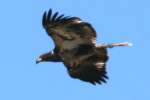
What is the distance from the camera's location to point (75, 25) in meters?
104

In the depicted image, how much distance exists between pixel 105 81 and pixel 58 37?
1859 mm

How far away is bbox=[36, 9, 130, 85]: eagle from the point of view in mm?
103500

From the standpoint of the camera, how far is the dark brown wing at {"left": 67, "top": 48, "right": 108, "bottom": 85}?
10369 centimetres

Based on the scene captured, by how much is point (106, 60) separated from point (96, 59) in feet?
1.24

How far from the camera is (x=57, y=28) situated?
10400 centimetres

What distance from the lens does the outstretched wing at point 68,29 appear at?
10344 cm

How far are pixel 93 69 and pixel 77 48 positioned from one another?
2.50 feet

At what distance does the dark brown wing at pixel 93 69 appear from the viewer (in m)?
104

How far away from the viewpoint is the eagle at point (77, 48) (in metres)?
104

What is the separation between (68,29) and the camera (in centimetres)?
10394

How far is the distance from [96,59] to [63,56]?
3.33 ft

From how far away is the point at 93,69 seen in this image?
104125 mm

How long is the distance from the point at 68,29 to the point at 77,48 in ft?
2.21

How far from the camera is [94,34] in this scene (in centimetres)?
10338
